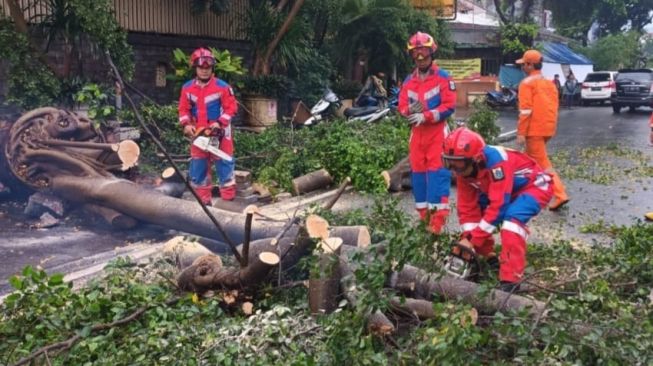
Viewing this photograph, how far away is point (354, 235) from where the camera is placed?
16.8 feet

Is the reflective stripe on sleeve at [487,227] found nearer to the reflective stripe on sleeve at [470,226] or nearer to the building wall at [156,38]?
the reflective stripe on sleeve at [470,226]

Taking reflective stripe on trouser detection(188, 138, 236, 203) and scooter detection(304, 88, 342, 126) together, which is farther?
scooter detection(304, 88, 342, 126)

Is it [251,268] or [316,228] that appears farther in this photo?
[251,268]

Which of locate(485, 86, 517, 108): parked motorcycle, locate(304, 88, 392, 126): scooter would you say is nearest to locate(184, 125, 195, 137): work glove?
locate(304, 88, 392, 126): scooter

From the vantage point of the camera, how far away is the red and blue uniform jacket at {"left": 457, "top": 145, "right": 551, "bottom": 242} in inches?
200

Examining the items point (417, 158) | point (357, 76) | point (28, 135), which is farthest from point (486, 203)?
point (357, 76)

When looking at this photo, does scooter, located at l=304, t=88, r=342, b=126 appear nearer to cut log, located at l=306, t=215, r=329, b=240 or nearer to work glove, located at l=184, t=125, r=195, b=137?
work glove, located at l=184, t=125, r=195, b=137

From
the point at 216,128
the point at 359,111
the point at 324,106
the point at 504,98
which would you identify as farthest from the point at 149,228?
the point at 504,98

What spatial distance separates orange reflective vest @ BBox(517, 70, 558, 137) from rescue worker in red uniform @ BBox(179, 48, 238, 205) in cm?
339

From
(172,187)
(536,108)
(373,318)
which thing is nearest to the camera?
(373,318)

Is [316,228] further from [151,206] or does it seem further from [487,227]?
[151,206]

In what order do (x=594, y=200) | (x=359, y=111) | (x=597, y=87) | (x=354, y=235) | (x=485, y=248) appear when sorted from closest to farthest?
(x=354, y=235) < (x=485, y=248) < (x=594, y=200) < (x=359, y=111) < (x=597, y=87)

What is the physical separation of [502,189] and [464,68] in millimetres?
25149

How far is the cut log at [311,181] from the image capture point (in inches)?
369
